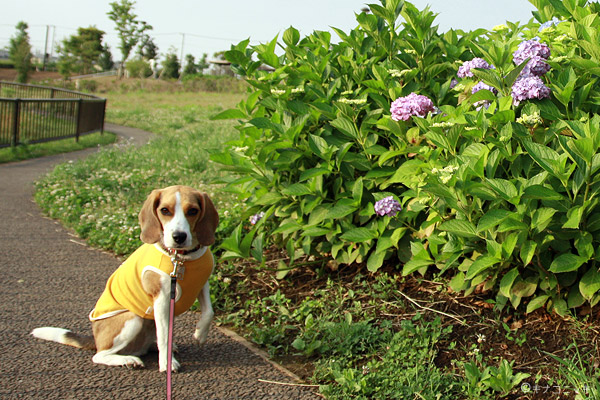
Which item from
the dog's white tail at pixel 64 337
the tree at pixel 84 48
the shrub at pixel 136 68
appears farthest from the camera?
the tree at pixel 84 48

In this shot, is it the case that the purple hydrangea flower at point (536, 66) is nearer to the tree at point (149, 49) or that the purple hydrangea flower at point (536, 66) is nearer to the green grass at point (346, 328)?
the green grass at point (346, 328)

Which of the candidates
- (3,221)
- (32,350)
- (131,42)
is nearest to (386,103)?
(32,350)

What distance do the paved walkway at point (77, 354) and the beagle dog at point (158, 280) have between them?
152 mm

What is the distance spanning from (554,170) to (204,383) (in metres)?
2.34

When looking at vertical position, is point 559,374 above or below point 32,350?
above

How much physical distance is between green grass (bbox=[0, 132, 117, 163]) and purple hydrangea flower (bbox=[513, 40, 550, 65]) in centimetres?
1099

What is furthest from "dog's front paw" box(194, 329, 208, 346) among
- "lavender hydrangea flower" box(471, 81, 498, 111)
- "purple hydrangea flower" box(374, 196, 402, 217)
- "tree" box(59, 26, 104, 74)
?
"tree" box(59, 26, 104, 74)

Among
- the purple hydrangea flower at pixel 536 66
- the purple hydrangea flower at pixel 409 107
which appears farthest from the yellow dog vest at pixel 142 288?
the purple hydrangea flower at pixel 536 66

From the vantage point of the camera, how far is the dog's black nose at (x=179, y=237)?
11.1 feet

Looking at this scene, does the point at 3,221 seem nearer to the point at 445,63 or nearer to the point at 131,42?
the point at 445,63

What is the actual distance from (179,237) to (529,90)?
91.1 inches

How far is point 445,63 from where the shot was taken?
4.68 metres

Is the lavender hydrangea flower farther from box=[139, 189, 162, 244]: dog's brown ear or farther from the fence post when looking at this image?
the fence post

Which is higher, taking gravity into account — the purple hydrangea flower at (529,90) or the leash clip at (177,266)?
the purple hydrangea flower at (529,90)
